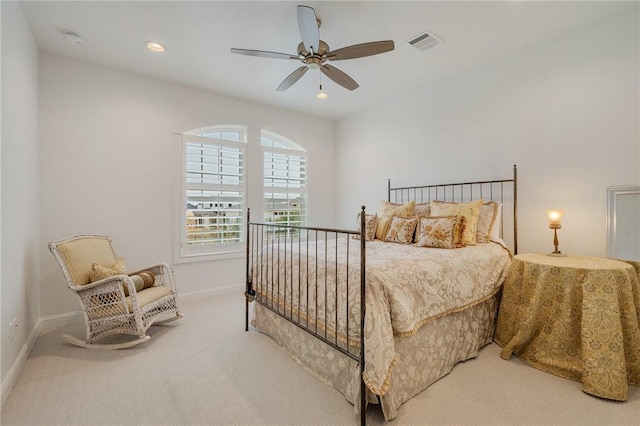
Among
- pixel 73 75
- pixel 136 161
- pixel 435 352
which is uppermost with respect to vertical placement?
pixel 73 75

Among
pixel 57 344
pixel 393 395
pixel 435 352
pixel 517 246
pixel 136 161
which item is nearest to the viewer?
pixel 393 395

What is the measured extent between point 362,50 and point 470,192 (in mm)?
2131

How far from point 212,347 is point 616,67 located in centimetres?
420

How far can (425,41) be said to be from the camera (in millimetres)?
2787

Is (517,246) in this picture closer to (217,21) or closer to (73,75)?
(217,21)

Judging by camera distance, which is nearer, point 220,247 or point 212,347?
point 212,347

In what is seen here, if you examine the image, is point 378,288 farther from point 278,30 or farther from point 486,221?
point 278,30

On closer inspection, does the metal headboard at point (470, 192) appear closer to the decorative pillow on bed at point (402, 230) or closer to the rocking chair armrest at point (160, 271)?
the decorative pillow on bed at point (402, 230)

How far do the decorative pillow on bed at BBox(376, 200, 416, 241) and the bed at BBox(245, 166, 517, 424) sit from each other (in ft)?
0.08

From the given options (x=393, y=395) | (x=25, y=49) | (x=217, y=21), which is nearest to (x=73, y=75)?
(x=25, y=49)

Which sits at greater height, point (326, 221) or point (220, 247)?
point (326, 221)

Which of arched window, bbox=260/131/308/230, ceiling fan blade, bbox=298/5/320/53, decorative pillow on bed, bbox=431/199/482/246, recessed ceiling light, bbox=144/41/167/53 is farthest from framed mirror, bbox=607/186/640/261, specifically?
recessed ceiling light, bbox=144/41/167/53

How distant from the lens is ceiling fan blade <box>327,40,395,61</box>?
219cm

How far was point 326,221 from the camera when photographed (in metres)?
5.23
